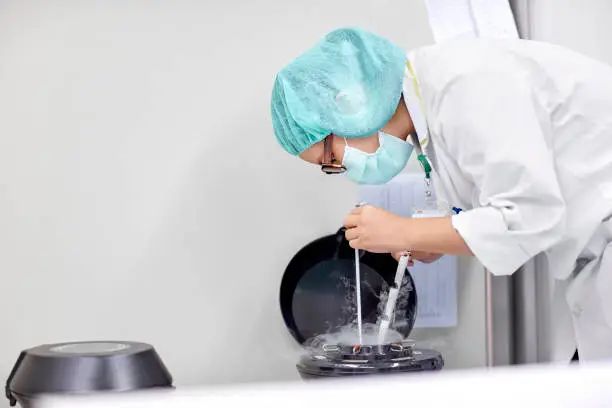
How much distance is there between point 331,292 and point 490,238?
21.8 inches

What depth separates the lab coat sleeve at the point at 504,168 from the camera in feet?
3.61

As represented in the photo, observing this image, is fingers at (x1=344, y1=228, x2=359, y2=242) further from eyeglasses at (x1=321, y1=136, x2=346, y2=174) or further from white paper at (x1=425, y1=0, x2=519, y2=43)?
white paper at (x1=425, y1=0, x2=519, y2=43)

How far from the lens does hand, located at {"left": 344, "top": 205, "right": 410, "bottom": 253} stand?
1.25 meters

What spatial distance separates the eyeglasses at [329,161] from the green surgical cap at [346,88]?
0.04m

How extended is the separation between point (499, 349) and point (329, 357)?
1.81 feet

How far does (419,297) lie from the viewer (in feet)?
5.43

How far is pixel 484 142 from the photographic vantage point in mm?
1118

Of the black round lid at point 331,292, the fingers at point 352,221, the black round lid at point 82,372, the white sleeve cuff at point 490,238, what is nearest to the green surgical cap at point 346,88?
the fingers at point 352,221

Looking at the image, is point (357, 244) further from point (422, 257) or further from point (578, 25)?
point (578, 25)

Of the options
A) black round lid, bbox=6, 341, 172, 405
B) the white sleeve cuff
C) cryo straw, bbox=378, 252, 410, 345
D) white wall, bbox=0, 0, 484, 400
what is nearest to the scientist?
the white sleeve cuff

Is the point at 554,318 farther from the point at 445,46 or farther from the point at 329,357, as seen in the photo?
the point at 445,46

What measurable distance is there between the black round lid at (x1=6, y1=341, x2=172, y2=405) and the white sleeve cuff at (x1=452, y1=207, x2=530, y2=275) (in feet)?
1.78

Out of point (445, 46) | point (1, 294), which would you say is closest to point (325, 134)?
point (445, 46)

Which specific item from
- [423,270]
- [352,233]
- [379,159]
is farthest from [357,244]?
[423,270]
